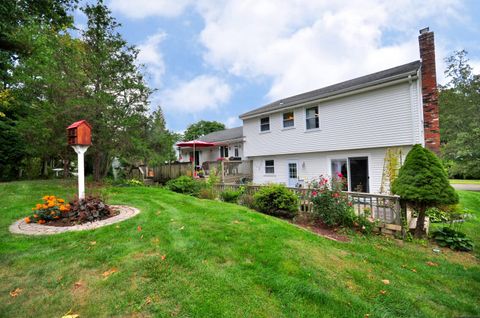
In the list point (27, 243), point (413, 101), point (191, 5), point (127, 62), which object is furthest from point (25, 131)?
point (413, 101)

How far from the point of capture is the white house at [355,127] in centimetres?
970

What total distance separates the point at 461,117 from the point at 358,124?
18.7m

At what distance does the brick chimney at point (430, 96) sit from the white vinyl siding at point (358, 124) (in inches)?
23.1

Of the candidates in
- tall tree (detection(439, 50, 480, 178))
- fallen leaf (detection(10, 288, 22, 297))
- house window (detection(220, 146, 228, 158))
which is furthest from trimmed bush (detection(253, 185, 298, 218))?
tall tree (detection(439, 50, 480, 178))

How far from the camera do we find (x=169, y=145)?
12961mm

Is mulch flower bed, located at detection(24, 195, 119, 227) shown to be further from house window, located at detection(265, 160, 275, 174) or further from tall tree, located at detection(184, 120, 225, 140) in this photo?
tall tree, located at detection(184, 120, 225, 140)

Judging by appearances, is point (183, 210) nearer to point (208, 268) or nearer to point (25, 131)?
point (208, 268)

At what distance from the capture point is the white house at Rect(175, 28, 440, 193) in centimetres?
970

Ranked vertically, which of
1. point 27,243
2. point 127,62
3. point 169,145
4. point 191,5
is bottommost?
point 27,243

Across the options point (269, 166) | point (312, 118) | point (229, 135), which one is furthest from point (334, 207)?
point (229, 135)

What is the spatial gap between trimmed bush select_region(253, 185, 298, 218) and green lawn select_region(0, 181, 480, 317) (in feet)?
5.94

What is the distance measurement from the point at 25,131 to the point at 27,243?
28.7 feet

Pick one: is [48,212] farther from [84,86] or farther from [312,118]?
[312,118]

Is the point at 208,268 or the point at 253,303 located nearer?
the point at 253,303
